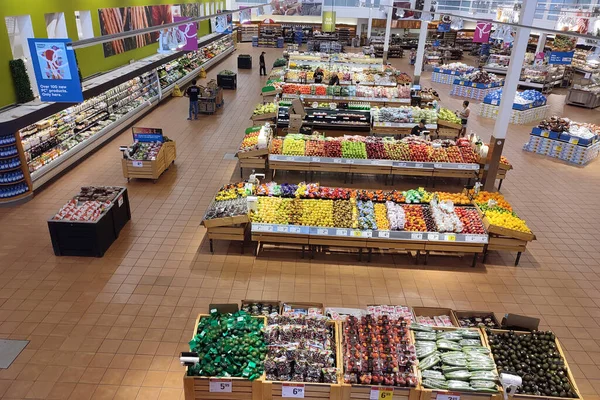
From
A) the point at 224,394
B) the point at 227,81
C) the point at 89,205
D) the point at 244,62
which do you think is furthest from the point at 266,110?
the point at 244,62

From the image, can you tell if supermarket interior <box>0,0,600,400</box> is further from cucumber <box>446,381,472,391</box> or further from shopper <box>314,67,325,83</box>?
shopper <box>314,67,325,83</box>

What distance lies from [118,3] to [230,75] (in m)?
6.82

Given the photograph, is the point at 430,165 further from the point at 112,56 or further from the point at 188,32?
the point at 112,56

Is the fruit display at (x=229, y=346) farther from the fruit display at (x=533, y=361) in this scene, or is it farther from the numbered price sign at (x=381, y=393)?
the fruit display at (x=533, y=361)

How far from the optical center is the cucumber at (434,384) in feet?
16.0

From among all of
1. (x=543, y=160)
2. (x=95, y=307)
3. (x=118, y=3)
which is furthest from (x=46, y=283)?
(x=543, y=160)

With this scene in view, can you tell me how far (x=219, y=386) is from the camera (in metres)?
4.90

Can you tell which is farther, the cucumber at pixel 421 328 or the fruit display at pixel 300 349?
the cucumber at pixel 421 328

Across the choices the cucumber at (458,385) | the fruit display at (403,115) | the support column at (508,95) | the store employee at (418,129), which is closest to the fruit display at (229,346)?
the cucumber at (458,385)

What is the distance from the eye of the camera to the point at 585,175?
13.6 metres

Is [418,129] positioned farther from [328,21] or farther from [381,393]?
[328,21]

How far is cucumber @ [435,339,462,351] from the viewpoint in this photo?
5352 mm

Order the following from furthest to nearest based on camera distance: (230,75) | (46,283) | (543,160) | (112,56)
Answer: (230,75), (112,56), (543,160), (46,283)

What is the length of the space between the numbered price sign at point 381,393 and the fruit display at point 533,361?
1.30 metres
